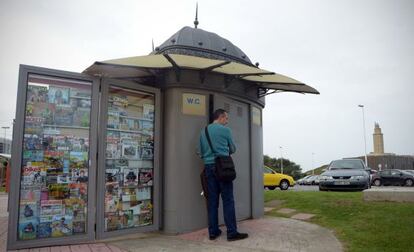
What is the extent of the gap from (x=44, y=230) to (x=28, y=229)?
21 cm

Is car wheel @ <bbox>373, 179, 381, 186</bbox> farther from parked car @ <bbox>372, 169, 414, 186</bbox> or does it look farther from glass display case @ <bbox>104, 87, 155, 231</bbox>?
glass display case @ <bbox>104, 87, 155, 231</bbox>

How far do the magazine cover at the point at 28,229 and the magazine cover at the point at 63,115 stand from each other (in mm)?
1395

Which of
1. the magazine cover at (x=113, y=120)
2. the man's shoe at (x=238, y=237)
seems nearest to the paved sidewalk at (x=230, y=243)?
the man's shoe at (x=238, y=237)

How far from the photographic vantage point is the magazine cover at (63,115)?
5188mm

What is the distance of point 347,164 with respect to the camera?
14.5 metres

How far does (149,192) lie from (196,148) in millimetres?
1101

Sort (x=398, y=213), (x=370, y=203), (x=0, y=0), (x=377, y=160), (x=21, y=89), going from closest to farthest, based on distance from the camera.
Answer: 1. (x=21, y=89)
2. (x=0, y=0)
3. (x=398, y=213)
4. (x=370, y=203)
5. (x=377, y=160)

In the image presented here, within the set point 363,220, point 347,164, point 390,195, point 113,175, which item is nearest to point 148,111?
point 113,175

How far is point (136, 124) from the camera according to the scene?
6027mm

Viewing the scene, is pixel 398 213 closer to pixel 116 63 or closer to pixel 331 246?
pixel 331 246

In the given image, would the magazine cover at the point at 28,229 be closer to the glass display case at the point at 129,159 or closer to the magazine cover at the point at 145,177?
the glass display case at the point at 129,159

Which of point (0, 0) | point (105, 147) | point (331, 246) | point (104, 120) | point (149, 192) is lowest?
point (331, 246)

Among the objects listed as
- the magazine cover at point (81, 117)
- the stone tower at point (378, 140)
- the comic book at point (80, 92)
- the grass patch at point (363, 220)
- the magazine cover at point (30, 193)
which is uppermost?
the stone tower at point (378, 140)

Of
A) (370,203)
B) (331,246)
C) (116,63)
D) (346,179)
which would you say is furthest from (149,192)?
(346,179)
